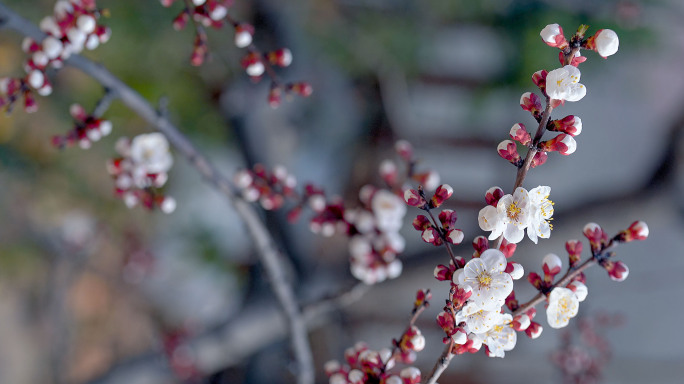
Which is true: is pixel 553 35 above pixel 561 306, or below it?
above

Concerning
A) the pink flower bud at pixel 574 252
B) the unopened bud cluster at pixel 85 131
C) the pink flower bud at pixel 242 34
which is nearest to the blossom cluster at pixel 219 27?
the pink flower bud at pixel 242 34

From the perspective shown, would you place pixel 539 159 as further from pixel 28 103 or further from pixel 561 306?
pixel 28 103

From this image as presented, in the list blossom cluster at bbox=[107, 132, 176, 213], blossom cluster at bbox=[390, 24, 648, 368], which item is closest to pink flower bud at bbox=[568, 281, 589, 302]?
blossom cluster at bbox=[390, 24, 648, 368]

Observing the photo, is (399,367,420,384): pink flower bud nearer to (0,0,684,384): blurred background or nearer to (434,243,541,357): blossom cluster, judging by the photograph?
(434,243,541,357): blossom cluster

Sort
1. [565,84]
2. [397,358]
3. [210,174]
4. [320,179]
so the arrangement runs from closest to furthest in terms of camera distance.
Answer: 1. [565,84]
2. [397,358]
3. [210,174]
4. [320,179]

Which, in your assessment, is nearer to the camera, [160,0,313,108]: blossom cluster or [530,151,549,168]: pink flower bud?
[530,151,549,168]: pink flower bud

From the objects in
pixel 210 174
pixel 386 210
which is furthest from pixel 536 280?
pixel 210 174

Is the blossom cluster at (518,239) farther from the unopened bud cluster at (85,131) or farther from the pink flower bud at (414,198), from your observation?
the unopened bud cluster at (85,131)

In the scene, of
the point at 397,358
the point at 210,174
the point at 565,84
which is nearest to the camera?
the point at 565,84
